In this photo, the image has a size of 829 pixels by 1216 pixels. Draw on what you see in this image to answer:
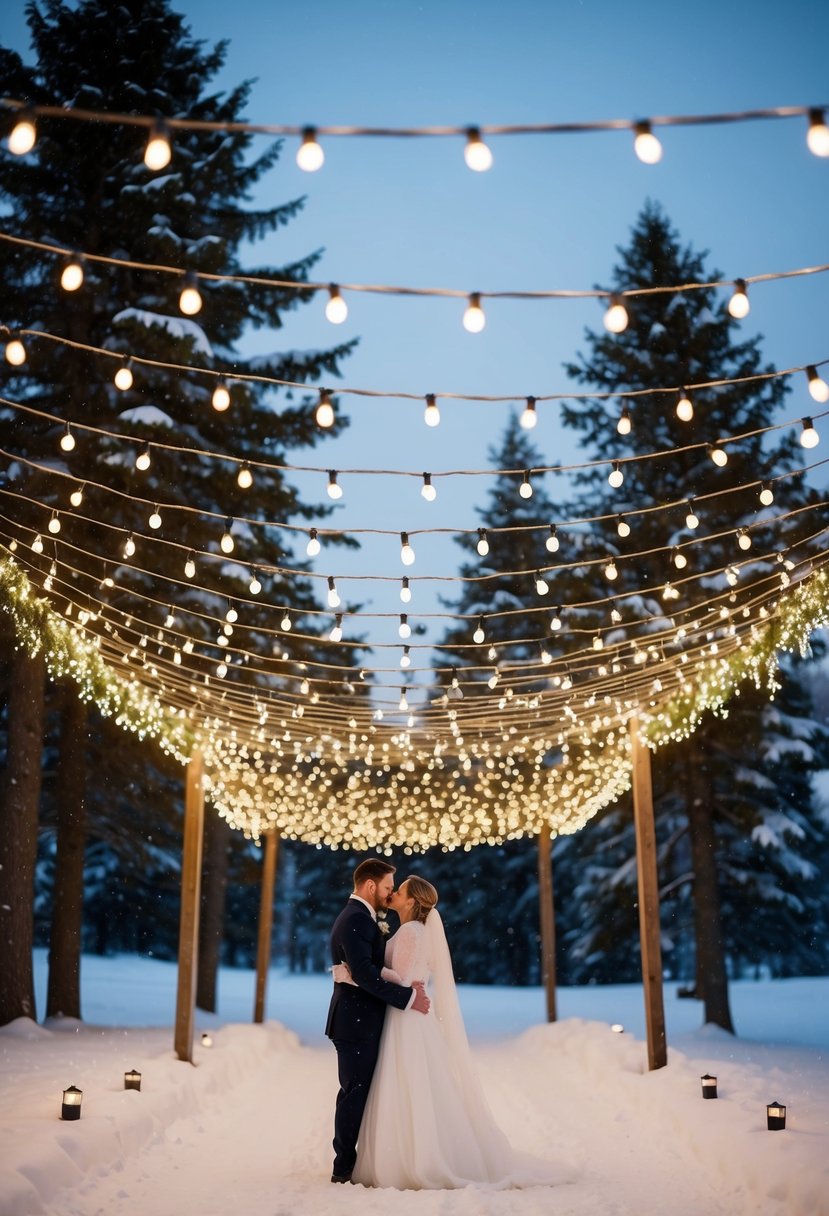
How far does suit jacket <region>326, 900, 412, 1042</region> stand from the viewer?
605cm

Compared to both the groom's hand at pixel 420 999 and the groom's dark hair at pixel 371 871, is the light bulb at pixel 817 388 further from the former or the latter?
the groom's hand at pixel 420 999

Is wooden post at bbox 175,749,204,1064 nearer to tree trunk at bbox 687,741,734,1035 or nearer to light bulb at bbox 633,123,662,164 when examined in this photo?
tree trunk at bbox 687,741,734,1035

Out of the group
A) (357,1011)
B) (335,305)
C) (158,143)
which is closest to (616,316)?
(335,305)

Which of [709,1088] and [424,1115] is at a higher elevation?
[424,1115]

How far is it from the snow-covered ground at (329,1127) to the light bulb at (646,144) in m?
4.15

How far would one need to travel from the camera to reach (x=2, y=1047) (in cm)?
985

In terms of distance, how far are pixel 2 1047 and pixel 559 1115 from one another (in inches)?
203

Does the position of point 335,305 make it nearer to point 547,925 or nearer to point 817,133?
point 817,133

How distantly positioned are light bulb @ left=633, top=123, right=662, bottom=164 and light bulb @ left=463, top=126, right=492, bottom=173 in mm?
469

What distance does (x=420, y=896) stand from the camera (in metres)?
6.46

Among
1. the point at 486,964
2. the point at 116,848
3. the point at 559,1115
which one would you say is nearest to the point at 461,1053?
the point at 559,1115

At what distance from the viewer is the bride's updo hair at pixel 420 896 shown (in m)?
6.46

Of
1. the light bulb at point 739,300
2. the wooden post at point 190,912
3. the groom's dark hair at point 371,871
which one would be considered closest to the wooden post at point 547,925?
the wooden post at point 190,912

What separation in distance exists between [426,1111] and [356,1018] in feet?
2.05
